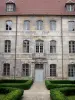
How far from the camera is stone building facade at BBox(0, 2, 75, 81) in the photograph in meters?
32.2

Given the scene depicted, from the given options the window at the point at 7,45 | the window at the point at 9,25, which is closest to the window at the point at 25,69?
the window at the point at 7,45

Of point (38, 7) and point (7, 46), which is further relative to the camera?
point (38, 7)

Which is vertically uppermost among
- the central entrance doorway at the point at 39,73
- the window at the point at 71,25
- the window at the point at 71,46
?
the window at the point at 71,25

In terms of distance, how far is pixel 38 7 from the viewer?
3434 cm

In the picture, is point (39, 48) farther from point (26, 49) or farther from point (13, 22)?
point (13, 22)

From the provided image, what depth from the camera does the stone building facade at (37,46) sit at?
3219 cm

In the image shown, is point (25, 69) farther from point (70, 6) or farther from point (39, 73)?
point (70, 6)

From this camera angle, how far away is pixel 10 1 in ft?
111

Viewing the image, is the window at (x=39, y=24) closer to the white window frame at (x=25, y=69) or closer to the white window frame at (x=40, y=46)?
the white window frame at (x=40, y=46)

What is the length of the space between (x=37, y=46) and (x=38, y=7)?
6.27 metres

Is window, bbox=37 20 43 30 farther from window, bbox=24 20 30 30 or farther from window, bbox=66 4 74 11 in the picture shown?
window, bbox=66 4 74 11

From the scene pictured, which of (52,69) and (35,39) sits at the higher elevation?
(35,39)

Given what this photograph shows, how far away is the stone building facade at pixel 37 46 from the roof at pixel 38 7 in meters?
0.50

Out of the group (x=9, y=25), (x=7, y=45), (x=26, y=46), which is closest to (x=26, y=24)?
(x=9, y=25)
